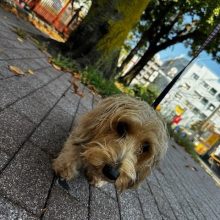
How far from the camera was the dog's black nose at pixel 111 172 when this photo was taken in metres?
2.74

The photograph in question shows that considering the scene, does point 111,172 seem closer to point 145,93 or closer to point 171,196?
point 171,196

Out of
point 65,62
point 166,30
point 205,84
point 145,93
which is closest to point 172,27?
point 166,30

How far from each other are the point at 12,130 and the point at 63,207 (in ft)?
3.06

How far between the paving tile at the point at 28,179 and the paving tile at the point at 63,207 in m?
0.07

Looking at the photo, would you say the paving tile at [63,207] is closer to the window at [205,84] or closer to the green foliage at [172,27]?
the green foliage at [172,27]

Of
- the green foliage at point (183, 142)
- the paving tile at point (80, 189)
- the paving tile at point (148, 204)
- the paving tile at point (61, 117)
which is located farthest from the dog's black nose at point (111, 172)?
the green foliage at point (183, 142)

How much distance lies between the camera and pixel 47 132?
154 inches

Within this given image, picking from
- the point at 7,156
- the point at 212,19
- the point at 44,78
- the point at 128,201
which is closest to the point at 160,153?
the point at 128,201

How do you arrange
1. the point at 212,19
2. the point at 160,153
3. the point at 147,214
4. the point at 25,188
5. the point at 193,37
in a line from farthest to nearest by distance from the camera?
1. the point at 193,37
2. the point at 212,19
3. the point at 147,214
4. the point at 160,153
5. the point at 25,188

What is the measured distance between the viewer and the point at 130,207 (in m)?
3.98

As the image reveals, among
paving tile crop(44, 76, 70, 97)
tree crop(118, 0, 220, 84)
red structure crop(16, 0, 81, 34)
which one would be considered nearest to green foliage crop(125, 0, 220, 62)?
tree crop(118, 0, 220, 84)

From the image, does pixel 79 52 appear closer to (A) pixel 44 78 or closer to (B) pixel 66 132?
(A) pixel 44 78

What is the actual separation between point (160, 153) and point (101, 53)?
716 cm

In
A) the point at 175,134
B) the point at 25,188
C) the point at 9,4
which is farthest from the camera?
the point at 175,134
